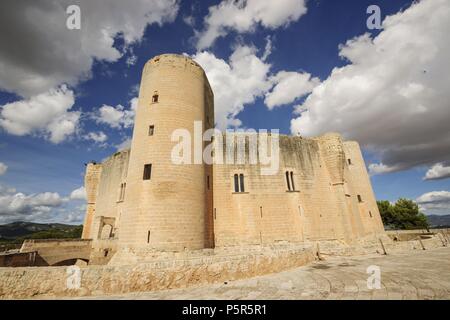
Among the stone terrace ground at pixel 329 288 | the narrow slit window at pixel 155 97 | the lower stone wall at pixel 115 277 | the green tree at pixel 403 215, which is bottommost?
the stone terrace ground at pixel 329 288

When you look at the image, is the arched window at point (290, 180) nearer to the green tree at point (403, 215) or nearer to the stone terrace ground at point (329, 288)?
the stone terrace ground at point (329, 288)

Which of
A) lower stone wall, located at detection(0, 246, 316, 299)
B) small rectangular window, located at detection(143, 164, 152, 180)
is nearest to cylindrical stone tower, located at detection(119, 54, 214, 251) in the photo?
small rectangular window, located at detection(143, 164, 152, 180)

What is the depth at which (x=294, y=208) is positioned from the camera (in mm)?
20344

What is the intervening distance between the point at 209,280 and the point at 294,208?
45.4 feet

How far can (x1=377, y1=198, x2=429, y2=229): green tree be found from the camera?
40.2 metres

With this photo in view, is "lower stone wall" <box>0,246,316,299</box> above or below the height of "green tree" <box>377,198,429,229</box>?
below

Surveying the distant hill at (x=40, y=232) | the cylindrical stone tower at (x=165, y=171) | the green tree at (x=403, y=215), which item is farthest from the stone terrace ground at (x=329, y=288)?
the distant hill at (x=40, y=232)

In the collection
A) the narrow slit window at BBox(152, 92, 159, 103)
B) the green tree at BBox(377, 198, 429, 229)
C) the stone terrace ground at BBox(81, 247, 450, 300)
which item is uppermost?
the narrow slit window at BBox(152, 92, 159, 103)

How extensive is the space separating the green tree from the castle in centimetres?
2092

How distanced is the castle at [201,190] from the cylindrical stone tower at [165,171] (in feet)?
0.20

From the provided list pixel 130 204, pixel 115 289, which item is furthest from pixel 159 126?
pixel 115 289

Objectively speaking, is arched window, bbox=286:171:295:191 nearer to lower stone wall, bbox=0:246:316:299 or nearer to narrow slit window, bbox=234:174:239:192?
narrow slit window, bbox=234:174:239:192

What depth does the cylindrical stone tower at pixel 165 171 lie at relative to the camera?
525 inches
